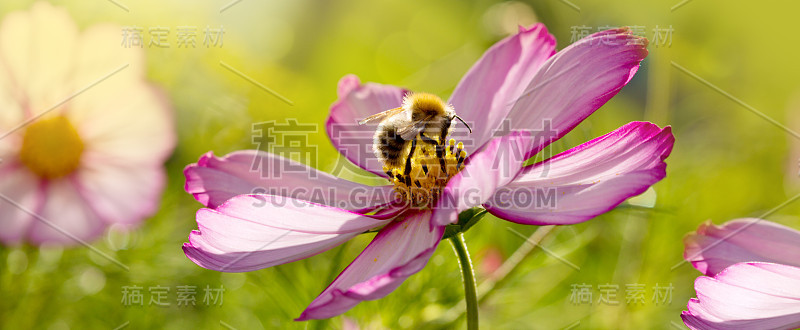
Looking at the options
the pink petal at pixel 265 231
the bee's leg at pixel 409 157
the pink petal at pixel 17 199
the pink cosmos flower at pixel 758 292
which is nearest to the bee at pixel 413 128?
the bee's leg at pixel 409 157

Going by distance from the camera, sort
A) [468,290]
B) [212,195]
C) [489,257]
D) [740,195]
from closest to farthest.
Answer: [468,290], [212,195], [489,257], [740,195]

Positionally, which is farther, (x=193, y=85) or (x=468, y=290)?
(x=193, y=85)

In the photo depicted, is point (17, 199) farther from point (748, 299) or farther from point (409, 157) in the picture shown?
point (748, 299)

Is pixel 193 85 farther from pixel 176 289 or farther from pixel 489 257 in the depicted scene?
pixel 489 257

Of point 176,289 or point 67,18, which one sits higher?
point 67,18

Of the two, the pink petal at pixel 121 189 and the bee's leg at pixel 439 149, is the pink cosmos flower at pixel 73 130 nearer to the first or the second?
the pink petal at pixel 121 189

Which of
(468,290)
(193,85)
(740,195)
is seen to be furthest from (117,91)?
(740,195)

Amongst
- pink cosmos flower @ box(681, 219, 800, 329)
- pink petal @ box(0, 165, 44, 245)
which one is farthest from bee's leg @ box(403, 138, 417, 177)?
pink petal @ box(0, 165, 44, 245)
